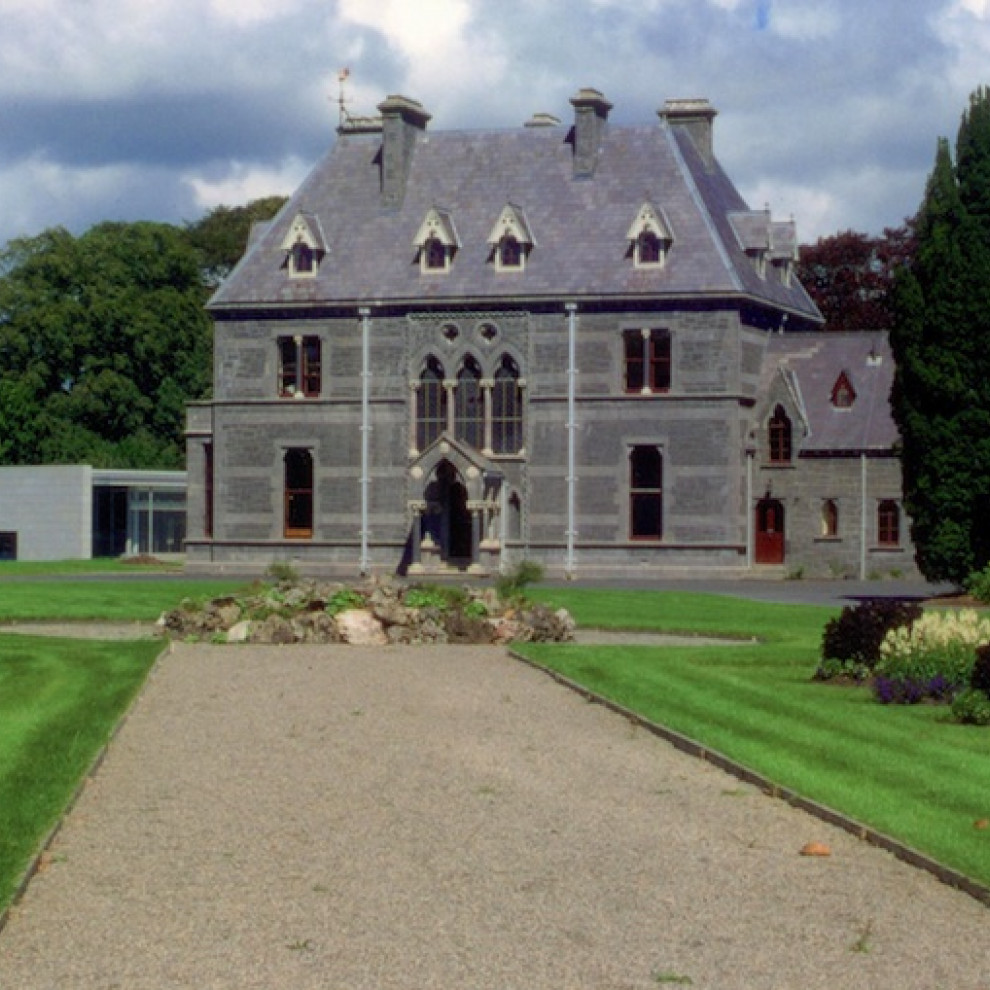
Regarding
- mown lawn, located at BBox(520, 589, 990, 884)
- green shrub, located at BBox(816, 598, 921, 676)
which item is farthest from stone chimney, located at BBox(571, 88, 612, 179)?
green shrub, located at BBox(816, 598, 921, 676)

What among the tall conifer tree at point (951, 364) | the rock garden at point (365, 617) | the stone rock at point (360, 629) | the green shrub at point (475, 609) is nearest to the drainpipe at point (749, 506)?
the tall conifer tree at point (951, 364)

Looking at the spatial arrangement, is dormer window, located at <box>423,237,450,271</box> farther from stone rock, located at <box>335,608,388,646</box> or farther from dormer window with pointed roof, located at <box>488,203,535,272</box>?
stone rock, located at <box>335,608,388,646</box>

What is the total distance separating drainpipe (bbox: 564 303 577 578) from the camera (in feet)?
222

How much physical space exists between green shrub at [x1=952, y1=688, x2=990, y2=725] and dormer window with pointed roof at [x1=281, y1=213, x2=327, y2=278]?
49.5 m

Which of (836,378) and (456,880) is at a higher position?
(836,378)

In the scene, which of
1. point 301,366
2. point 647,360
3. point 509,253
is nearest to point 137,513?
point 301,366

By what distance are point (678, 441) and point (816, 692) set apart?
41.6 meters

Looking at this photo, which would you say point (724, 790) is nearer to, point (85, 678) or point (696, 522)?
point (85, 678)

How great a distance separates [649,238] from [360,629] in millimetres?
35223

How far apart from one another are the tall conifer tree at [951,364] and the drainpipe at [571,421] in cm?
1658

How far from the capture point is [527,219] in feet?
227

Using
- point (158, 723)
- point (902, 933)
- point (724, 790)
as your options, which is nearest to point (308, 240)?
point (158, 723)

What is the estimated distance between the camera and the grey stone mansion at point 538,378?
67062mm

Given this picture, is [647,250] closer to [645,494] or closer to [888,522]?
[645,494]
